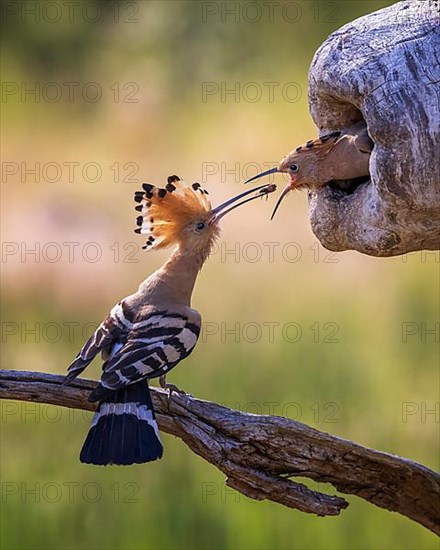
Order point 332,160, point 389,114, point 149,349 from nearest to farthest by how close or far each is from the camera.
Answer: point 389,114
point 332,160
point 149,349

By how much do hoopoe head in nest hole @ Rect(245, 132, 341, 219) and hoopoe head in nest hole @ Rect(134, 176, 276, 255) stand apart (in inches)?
16.6

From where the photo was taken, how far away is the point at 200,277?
5.29 m

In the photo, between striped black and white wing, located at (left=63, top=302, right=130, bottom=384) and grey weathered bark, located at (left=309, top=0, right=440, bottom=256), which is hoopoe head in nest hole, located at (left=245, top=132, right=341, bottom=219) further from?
striped black and white wing, located at (left=63, top=302, right=130, bottom=384)

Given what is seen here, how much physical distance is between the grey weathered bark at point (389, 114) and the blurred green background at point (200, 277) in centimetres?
158

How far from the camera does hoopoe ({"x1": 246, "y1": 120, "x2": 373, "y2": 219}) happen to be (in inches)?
116

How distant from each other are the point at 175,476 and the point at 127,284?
1010 millimetres

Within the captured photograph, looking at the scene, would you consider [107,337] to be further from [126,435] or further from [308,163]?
[308,163]

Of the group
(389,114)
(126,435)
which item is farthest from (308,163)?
(126,435)

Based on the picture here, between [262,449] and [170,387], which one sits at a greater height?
[170,387]

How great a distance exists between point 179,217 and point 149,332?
34cm

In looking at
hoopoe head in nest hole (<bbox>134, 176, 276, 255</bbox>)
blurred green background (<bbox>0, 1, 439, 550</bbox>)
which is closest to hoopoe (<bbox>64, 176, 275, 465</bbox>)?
hoopoe head in nest hole (<bbox>134, 176, 276, 255</bbox>)

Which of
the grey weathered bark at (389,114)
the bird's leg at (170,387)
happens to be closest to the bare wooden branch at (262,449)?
the bird's leg at (170,387)

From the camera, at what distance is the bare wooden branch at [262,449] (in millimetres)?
3145

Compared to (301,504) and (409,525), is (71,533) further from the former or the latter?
(301,504)
